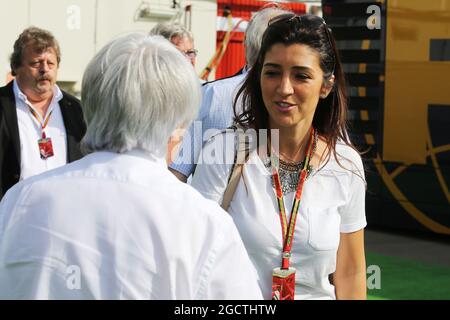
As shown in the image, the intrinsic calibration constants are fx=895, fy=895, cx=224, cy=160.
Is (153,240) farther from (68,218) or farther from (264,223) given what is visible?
(264,223)

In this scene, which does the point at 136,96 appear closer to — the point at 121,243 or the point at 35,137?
the point at 121,243

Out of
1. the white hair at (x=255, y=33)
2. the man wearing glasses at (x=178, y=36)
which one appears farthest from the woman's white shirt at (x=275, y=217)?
the man wearing glasses at (x=178, y=36)

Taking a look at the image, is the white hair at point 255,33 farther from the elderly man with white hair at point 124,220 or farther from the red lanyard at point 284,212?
the elderly man with white hair at point 124,220

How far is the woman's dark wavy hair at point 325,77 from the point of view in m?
2.89

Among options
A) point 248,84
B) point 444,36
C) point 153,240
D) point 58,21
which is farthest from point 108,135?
point 58,21

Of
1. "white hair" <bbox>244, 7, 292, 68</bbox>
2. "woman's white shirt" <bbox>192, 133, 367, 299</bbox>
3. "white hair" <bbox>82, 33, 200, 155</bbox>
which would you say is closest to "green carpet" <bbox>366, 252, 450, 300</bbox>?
"white hair" <bbox>244, 7, 292, 68</bbox>

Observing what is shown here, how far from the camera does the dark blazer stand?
5238 mm

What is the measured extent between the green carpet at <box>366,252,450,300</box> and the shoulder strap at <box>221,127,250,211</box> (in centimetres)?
374

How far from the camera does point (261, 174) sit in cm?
278

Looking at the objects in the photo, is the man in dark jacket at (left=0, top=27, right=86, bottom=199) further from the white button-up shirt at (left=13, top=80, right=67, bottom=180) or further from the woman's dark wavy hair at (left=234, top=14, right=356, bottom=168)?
the woman's dark wavy hair at (left=234, top=14, right=356, bottom=168)

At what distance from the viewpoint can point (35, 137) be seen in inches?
212

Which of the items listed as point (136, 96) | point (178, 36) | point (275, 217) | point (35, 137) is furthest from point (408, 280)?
point (136, 96)

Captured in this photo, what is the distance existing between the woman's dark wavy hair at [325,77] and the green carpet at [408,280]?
345 cm

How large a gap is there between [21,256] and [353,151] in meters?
1.35
